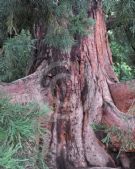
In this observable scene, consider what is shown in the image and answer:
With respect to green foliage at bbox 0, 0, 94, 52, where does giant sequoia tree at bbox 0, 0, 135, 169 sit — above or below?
below

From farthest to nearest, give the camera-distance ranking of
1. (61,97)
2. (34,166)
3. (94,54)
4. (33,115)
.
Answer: (94,54) < (61,97) < (34,166) < (33,115)

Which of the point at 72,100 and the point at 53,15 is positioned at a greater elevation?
the point at 53,15

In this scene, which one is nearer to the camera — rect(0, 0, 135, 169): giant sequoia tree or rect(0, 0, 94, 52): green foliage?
rect(0, 0, 94, 52): green foliage

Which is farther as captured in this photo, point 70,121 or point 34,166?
point 70,121

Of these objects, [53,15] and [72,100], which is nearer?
[53,15]

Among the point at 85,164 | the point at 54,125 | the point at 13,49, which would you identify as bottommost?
the point at 85,164

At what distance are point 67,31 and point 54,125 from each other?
105 cm

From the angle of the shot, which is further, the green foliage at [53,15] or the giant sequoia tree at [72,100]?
the giant sequoia tree at [72,100]

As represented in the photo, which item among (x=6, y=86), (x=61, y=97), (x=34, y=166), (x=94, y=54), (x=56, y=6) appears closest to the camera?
(x=56, y=6)

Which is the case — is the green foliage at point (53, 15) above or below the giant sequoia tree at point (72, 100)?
above

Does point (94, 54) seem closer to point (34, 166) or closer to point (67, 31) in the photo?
point (67, 31)

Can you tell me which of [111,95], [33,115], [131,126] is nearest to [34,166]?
[33,115]

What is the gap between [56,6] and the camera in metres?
1.80

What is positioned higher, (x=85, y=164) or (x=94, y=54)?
(x=94, y=54)
